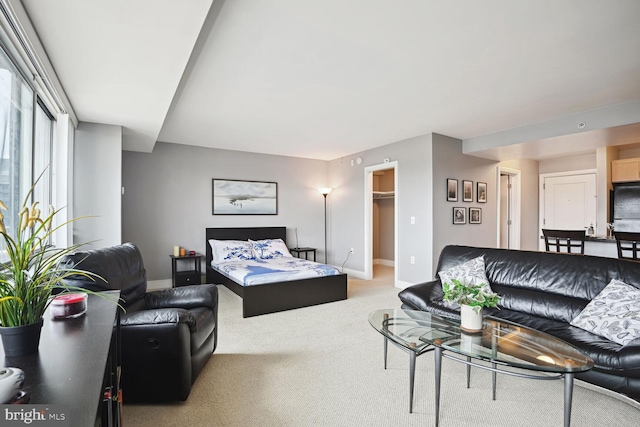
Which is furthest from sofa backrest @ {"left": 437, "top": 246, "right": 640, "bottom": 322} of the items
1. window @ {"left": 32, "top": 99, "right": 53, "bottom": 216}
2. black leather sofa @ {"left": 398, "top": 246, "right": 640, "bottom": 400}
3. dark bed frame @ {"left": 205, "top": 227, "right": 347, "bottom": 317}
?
window @ {"left": 32, "top": 99, "right": 53, "bottom": 216}

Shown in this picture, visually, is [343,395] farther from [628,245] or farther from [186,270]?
[186,270]

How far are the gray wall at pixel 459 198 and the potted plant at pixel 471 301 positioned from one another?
9.74ft

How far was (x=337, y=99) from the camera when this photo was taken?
358cm

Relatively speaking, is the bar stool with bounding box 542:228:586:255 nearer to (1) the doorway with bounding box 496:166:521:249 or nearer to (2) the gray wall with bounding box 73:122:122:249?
(1) the doorway with bounding box 496:166:521:249

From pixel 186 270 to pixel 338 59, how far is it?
441 cm

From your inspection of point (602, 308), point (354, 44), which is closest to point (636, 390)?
point (602, 308)

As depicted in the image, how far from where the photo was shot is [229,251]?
5.46m

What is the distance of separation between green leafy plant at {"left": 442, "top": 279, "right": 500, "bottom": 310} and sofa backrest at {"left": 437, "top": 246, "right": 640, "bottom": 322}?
2.90ft

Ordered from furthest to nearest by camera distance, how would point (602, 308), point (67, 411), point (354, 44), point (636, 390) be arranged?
point (354, 44) < point (602, 308) < point (636, 390) < point (67, 411)

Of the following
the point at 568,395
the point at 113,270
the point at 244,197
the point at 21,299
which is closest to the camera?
the point at 21,299

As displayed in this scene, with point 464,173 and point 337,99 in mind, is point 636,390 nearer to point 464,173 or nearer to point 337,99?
point 337,99

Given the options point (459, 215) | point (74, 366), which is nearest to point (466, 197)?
point (459, 215)

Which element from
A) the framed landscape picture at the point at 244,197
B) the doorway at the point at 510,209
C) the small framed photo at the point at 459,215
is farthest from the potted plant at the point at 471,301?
the doorway at the point at 510,209

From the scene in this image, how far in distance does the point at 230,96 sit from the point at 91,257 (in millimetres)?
2119
